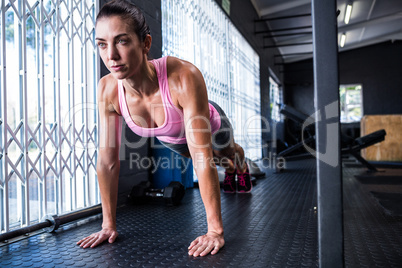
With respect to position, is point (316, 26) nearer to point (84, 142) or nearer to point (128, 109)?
point (128, 109)

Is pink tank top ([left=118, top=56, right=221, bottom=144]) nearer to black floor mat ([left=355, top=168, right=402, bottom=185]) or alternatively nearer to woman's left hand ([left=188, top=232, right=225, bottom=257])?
woman's left hand ([left=188, top=232, right=225, bottom=257])

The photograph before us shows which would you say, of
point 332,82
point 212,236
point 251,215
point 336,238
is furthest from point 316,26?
point 251,215

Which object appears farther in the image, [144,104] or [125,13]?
[144,104]

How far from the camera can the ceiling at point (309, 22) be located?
6.54m

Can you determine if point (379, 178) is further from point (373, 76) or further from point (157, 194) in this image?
point (373, 76)

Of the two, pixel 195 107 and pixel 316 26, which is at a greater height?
pixel 316 26

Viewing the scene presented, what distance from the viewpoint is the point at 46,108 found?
5.59 ft

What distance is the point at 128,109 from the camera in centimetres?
142

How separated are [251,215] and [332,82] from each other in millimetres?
1287

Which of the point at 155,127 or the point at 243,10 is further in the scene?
the point at 243,10

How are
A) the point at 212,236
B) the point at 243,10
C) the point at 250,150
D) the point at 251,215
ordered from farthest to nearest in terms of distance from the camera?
the point at 250,150 → the point at 243,10 → the point at 251,215 → the point at 212,236

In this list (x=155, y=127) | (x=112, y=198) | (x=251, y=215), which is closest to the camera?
(x=112, y=198)

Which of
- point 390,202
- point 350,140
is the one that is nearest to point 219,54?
point 350,140

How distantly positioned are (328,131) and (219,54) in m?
3.45
